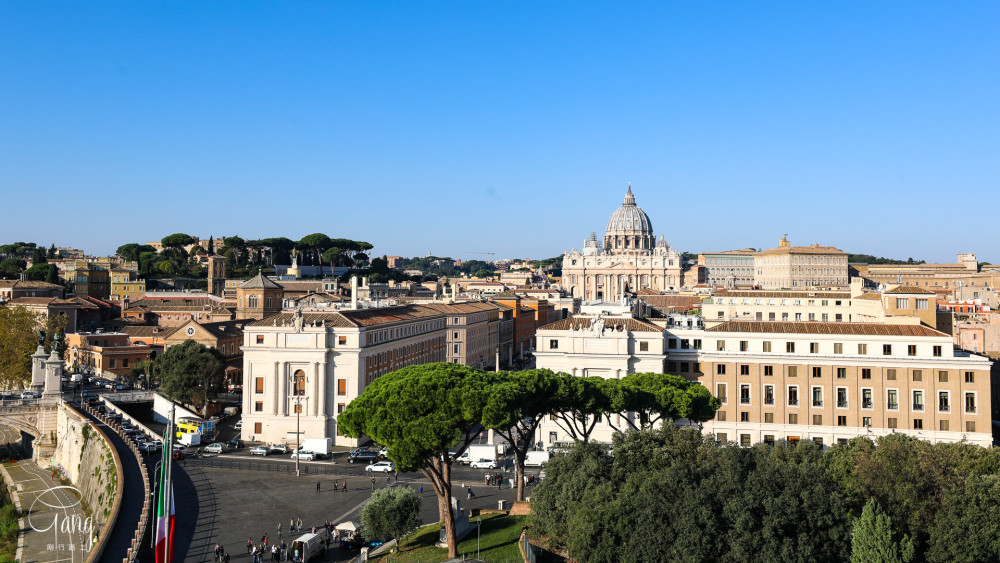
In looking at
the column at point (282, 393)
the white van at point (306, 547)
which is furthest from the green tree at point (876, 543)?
the column at point (282, 393)

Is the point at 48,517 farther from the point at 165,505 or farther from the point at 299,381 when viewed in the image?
the point at 165,505

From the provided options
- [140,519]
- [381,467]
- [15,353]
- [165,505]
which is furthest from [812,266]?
[165,505]

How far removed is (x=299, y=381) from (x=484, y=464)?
12.0 metres

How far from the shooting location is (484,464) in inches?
1596

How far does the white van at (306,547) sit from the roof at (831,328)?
2370cm

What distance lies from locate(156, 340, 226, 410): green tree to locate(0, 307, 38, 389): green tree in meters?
14.3

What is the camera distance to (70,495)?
140ft

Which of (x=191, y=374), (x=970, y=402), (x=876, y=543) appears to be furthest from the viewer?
(x=191, y=374)

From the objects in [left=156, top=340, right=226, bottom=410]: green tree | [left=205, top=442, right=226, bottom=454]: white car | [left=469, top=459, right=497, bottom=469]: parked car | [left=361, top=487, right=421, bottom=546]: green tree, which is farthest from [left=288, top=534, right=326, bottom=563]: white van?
[left=156, top=340, right=226, bottom=410]: green tree

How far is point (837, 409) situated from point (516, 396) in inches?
814

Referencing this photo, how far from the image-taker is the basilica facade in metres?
164

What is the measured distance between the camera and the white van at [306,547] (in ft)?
88.2

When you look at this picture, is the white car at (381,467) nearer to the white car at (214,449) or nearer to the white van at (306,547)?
the white car at (214,449)

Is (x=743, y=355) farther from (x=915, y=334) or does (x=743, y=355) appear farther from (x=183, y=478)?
(x=183, y=478)
